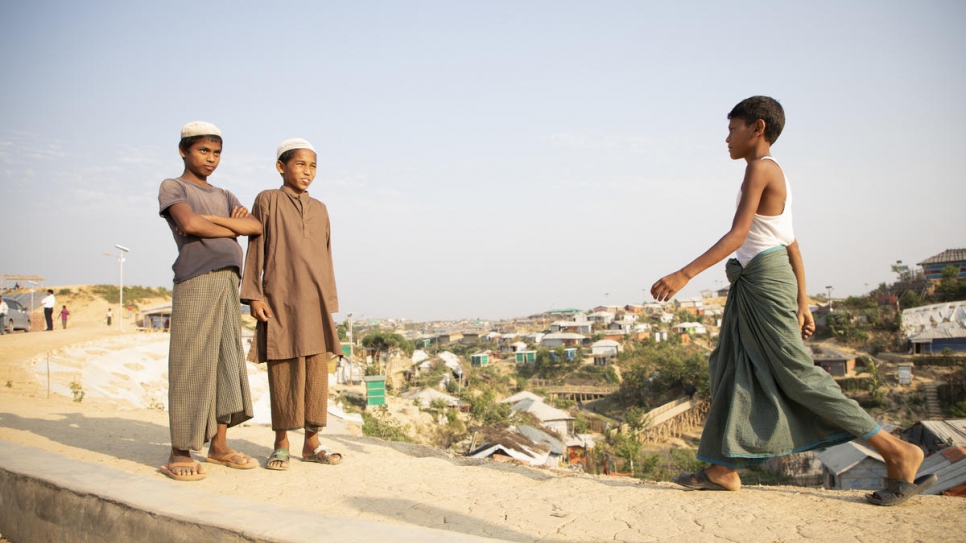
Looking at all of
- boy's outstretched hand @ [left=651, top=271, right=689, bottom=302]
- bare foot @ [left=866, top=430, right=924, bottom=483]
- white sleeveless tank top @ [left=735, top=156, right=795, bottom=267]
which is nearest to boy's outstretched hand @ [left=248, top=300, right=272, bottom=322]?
boy's outstretched hand @ [left=651, top=271, right=689, bottom=302]

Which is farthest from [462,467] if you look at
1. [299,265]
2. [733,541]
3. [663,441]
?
[663,441]

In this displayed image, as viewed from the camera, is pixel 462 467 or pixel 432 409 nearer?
pixel 462 467

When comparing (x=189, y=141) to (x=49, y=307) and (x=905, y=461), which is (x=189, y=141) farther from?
(x=49, y=307)

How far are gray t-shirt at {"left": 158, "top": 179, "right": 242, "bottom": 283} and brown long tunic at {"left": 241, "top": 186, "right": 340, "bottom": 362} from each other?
132mm

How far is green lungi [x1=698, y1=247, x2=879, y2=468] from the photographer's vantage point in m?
2.56

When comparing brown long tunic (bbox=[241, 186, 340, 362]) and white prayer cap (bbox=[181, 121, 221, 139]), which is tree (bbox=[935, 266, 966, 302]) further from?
white prayer cap (bbox=[181, 121, 221, 139])

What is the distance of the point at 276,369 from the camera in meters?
3.39

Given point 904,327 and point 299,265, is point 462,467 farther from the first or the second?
point 904,327

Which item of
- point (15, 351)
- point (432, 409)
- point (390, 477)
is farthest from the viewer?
point (432, 409)

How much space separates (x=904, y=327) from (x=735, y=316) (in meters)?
39.7

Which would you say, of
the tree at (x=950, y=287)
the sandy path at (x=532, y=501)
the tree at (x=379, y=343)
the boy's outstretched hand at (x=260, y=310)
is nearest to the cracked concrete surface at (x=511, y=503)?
the sandy path at (x=532, y=501)

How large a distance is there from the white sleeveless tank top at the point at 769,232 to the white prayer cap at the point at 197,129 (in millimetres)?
2784

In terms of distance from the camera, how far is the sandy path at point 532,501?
2238mm

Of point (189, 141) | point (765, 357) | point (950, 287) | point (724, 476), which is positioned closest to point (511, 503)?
point (724, 476)
